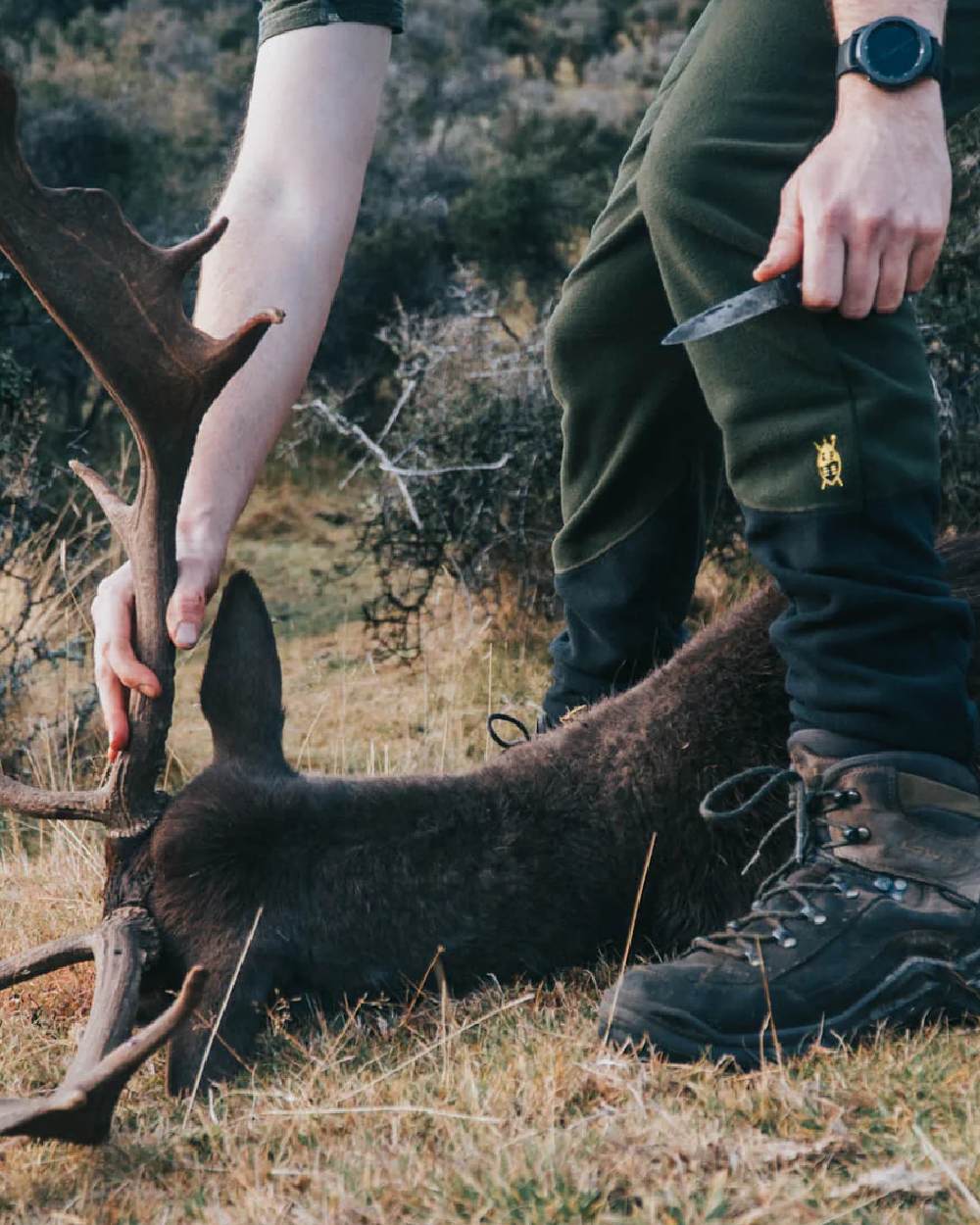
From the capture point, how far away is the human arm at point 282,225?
249 centimetres

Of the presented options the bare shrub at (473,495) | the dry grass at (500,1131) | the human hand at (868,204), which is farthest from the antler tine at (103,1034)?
the bare shrub at (473,495)

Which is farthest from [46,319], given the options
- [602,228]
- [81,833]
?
[602,228]

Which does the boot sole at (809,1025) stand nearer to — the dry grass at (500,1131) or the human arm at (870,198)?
the dry grass at (500,1131)

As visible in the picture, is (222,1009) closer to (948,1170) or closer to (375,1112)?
(375,1112)

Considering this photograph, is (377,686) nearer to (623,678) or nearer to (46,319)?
(623,678)

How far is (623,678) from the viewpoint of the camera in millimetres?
3074

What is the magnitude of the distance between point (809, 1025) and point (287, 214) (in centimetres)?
162

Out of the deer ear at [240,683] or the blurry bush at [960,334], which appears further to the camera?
the blurry bush at [960,334]

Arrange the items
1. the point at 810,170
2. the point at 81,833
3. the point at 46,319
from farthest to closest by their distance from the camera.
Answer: the point at 46,319 < the point at 81,833 < the point at 810,170

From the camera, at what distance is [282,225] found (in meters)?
2.60

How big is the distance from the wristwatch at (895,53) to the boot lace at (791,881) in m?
1.04

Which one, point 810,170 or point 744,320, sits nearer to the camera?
point 810,170

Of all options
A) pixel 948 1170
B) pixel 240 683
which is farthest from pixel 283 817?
pixel 948 1170

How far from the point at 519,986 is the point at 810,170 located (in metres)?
1.33
